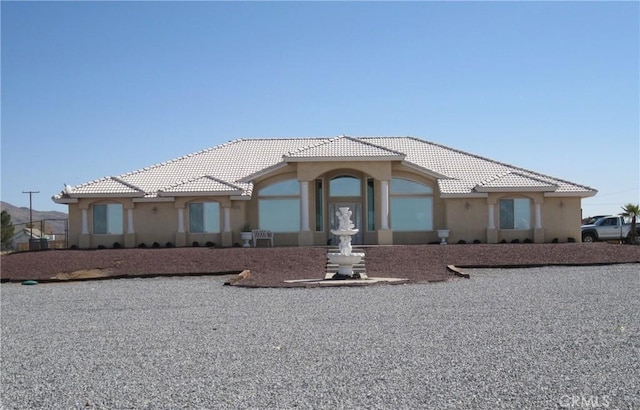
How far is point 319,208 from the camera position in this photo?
34.0m

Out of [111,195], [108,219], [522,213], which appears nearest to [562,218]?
[522,213]

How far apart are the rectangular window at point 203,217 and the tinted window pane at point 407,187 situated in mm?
8228

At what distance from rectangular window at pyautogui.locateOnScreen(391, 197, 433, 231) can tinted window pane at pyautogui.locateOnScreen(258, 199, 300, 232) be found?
4499mm

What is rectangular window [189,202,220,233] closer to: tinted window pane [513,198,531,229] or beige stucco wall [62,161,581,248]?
beige stucco wall [62,161,581,248]

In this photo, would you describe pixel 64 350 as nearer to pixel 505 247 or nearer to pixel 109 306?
pixel 109 306

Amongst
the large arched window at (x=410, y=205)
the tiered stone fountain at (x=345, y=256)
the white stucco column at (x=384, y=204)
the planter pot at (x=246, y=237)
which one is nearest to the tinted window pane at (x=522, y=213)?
the large arched window at (x=410, y=205)

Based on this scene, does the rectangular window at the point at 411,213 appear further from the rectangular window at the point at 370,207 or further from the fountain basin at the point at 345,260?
the fountain basin at the point at 345,260

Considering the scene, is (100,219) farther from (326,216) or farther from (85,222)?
(326,216)

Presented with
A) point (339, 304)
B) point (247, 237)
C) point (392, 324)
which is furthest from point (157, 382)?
point (247, 237)

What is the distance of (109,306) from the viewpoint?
17.1 metres

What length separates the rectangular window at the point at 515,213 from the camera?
33.2 meters

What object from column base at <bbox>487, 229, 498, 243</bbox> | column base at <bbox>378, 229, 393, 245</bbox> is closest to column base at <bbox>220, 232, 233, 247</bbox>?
column base at <bbox>378, 229, 393, 245</bbox>

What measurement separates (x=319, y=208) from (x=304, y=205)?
143 cm

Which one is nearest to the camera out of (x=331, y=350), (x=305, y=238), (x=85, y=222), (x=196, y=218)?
(x=331, y=350)
